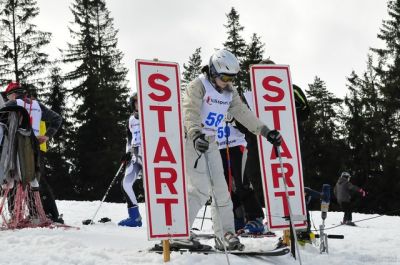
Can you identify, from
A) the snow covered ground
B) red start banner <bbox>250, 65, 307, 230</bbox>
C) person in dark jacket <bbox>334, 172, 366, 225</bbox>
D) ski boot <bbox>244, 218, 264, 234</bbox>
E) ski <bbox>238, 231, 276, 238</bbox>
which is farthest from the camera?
person in dark jacket <bbox>334, 172, 366, 225</bbox>

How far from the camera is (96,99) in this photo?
38.5 m

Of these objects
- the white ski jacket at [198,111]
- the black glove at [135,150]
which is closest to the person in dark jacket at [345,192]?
the black glove at [135,150]

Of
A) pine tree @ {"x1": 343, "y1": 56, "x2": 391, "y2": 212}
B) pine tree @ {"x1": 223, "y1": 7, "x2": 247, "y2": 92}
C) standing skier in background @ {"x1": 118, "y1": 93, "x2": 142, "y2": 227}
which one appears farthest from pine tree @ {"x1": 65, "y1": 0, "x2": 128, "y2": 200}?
standing skier in background @ {"x1": 118, "y1": 93, "x2": 142, "y2": 227}

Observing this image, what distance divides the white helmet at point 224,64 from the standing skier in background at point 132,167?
3.66 meters

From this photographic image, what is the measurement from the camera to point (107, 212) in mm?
12414

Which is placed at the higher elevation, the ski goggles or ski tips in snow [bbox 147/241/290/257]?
the ski goggles

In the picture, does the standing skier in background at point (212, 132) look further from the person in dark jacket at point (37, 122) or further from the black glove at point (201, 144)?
the person in dark jacket at point (37, 122)

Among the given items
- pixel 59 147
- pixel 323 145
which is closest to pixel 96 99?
pixel 59 147

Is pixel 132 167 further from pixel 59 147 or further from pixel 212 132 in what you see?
pixel 59 147

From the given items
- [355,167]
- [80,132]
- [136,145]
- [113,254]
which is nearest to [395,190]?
[355,167]

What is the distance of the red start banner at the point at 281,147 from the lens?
5.61m

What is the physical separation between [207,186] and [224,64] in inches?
48.4

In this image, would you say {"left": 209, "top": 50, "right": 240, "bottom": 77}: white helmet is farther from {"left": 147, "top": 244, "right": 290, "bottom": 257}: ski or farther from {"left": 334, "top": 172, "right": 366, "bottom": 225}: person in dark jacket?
{"left": 334, "top": 172, "right": 366, "bottom": 225}: person in dark jacket

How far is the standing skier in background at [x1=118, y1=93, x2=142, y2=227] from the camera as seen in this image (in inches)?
347
